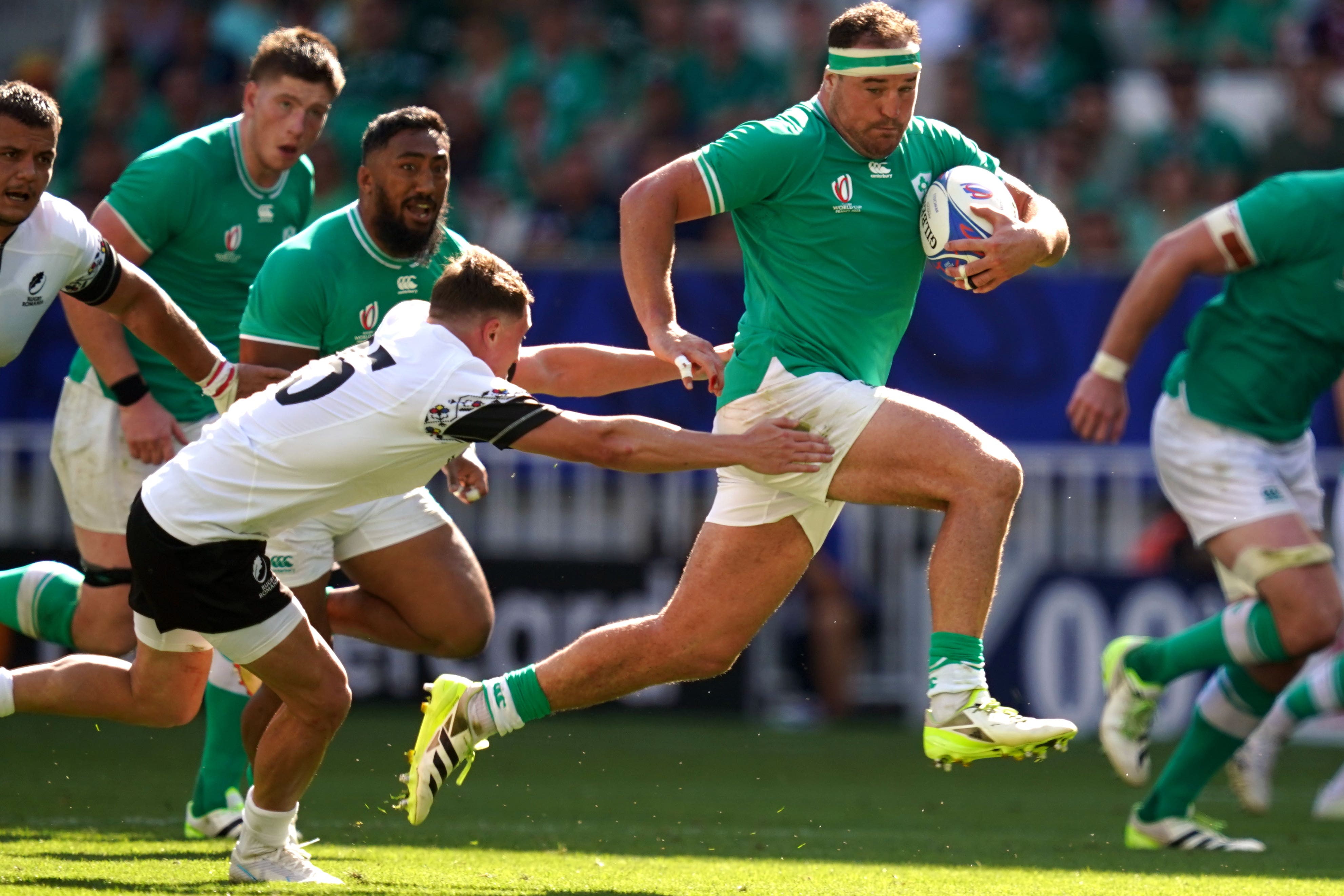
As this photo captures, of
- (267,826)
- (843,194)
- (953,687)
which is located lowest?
(267,826)

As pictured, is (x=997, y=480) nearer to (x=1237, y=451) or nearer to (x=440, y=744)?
(x=440, y=744)

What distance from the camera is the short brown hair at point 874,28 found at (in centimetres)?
559

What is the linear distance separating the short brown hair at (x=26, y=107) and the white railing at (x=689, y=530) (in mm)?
6024

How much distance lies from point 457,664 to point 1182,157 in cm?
632

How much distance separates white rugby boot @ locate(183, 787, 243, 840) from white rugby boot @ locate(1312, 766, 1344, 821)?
15.2ft

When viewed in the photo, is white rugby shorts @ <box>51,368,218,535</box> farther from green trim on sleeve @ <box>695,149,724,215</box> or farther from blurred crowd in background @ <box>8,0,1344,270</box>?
blurred crowd in background @ <box>8,0,1344,270</box>

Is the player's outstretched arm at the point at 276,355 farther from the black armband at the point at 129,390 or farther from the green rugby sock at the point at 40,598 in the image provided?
the green rugby sock at the point at 40,598

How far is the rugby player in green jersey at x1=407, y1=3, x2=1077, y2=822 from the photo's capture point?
17.4 ft

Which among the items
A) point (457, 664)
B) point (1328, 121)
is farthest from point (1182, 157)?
point (457, 664)

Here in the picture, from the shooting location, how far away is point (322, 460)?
5.05 m

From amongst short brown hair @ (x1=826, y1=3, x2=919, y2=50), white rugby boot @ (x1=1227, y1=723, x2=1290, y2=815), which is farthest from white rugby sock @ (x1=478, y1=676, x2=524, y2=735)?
white rugby boot @ (x1=1227, y1=723, x2=1290, y2=815)

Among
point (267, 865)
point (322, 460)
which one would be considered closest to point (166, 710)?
point (267, 865)

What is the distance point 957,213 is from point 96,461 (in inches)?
142

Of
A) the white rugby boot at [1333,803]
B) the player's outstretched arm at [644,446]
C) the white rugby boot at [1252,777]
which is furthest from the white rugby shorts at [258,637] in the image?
the white rugby boot at [1333,803]
